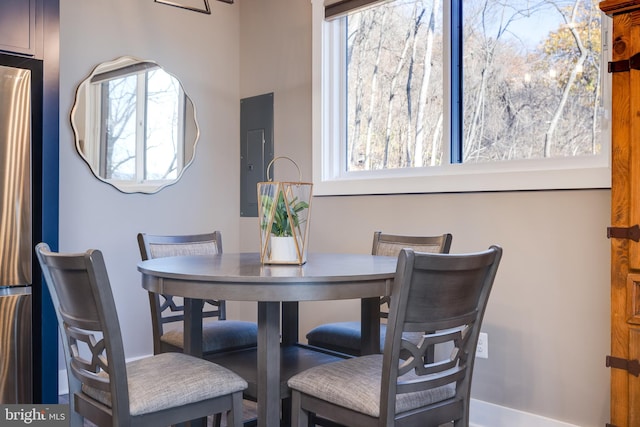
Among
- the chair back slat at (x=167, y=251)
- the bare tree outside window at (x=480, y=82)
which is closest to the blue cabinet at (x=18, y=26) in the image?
the chair back slat at (x=167, y=251)

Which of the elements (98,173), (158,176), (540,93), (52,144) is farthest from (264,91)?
(540,93)

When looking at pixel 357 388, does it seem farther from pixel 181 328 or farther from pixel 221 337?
pixel 181 328

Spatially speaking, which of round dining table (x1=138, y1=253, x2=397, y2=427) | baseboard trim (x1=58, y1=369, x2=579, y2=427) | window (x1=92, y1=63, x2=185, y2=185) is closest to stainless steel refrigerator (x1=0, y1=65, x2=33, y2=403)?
window (x1=92, y1=63, x2=185, y2=185)

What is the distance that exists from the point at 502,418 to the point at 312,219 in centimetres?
157

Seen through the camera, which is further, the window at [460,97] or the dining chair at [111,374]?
the window at [460,97]

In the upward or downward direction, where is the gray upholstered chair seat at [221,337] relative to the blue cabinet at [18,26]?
downward

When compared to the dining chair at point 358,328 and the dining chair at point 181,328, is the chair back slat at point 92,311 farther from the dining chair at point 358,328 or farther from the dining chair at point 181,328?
the dining chair at point 358,328

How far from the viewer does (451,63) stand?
113 inches

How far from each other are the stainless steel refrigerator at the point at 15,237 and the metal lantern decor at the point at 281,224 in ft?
3.99

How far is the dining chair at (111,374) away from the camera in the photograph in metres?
1.53

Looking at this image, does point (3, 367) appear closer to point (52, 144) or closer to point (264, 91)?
point (52, 144)

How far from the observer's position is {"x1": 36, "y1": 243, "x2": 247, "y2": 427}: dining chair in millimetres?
1532

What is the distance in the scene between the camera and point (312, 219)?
3.51 meters

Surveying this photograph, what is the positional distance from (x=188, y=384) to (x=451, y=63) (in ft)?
6.77
